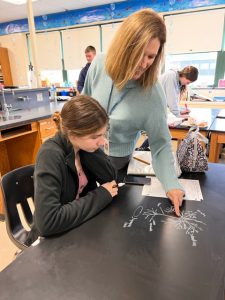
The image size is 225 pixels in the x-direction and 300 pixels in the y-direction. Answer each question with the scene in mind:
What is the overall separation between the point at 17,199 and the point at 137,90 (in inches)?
30.1

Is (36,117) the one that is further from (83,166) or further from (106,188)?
(106,188)

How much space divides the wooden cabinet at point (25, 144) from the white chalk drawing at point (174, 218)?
181 cm

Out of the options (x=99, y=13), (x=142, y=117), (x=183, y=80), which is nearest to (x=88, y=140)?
(x=142, y=117)

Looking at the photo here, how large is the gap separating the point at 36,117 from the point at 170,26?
3.45 meters

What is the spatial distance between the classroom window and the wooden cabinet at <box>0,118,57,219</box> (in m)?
2.91

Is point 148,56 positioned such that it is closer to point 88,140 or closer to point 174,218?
point 88,140

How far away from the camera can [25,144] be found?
8.54ft

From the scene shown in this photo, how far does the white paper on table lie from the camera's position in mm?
954

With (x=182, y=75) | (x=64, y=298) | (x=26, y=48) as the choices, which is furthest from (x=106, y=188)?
(x=26, y=48)

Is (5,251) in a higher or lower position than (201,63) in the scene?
lower

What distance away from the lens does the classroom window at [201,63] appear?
4.48 metres

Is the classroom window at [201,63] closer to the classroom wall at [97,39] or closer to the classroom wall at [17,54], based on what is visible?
the classroom wall at [97,39]

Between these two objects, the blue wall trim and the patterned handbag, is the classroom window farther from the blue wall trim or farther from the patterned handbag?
the patterned handbag

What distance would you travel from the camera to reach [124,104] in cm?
106
